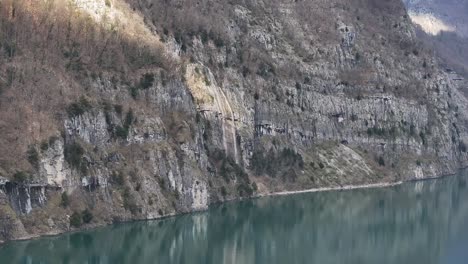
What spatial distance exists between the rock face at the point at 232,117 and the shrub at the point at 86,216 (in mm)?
216

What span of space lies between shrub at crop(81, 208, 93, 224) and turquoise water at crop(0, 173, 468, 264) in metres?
1.75

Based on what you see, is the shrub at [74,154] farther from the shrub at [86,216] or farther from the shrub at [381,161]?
the shrub at [381,161]

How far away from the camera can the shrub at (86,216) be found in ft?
308

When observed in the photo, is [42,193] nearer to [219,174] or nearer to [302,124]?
[219,174]

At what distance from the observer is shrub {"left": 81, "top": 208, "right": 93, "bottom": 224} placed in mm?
93988

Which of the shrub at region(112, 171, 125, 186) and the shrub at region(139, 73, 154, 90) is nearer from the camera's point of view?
the shrub at region(112, 171, 125, 186)

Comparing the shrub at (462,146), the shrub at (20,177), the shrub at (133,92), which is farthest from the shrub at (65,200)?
the shrub at (462,146)

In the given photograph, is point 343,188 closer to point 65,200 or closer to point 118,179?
point 118,179

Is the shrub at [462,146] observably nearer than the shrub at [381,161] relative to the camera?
No

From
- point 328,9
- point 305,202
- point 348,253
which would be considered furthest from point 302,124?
point 348,253

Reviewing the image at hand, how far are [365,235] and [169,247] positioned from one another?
96.8 ft

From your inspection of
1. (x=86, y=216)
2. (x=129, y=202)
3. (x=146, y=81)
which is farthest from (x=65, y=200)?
(x=146, y=81)

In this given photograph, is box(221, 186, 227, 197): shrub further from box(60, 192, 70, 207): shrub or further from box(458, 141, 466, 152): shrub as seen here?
box(458, 141, 466, 152): shrub

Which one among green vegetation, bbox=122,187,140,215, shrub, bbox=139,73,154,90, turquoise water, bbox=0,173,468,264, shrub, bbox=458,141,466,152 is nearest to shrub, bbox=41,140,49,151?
turquoise water, bbox=0,173,468,264
